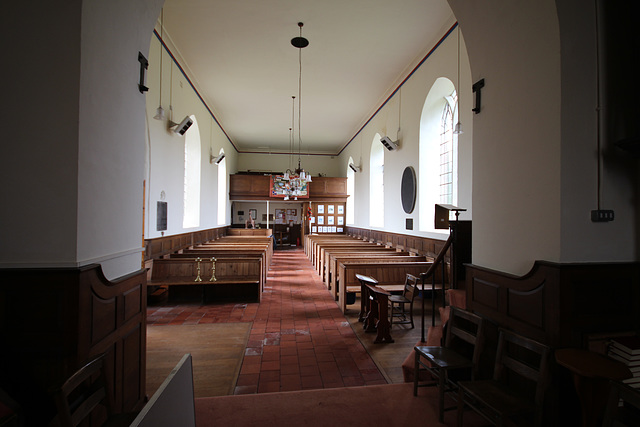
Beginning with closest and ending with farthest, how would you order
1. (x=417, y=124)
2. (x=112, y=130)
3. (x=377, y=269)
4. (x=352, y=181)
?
(x=112, y=130)
(x=377, y=269)
(x=417, y=124)
(x=352, y=181)

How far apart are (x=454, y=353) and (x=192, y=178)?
7823mm

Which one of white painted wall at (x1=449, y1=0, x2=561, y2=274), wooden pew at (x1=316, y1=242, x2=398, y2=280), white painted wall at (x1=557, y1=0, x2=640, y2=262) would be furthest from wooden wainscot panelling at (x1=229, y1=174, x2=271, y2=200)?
white painted wall at (x1=557, y1=0, x2=640, y2=262)

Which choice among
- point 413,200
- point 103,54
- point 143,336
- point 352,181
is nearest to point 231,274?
point 143,336

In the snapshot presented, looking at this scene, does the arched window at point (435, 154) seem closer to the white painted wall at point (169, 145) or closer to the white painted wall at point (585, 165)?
the white painted wall at point (585, 165)

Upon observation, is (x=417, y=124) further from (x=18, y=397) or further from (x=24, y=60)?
(x=18, y=397)

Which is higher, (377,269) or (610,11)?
(610,11)

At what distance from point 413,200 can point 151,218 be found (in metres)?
4.99

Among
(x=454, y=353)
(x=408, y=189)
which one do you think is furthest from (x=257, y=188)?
(x=454, y=353)

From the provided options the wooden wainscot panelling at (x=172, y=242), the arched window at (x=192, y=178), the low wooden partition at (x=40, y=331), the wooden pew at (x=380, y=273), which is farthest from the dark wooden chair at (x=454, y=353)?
the arched window at (x=192, y=178)

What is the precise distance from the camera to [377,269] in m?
5.25

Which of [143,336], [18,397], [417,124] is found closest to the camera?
[18,397]

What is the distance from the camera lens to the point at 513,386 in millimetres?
2176

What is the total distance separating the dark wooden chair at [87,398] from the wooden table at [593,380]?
230 cm

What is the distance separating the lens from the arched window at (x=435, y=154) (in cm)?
623
